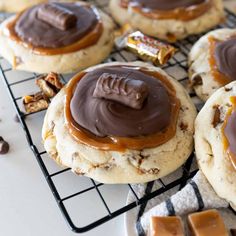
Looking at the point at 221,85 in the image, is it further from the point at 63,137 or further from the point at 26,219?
the point at 26,219

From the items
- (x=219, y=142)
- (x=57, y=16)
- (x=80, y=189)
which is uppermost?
(x=57, y=16)

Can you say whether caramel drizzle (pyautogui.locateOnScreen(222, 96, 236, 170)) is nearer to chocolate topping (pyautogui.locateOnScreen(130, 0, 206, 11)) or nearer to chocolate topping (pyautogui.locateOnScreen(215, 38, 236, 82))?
chocolate topping (pyautogui.locateOnScreen(215, 38, 236, 82))

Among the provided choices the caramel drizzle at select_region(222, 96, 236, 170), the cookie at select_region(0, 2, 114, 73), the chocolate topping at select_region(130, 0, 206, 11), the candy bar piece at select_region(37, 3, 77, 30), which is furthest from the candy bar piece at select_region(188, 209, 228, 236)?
the chocolate topping at select_region(130, 0, 206, 11)

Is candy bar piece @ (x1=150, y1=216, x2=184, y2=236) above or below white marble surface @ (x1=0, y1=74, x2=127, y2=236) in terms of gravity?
above

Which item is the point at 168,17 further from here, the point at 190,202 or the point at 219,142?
the point at 190,202

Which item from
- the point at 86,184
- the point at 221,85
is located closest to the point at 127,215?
the point at 86,184

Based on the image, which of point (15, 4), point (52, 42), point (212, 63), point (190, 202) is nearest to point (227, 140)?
point (190, 202)
